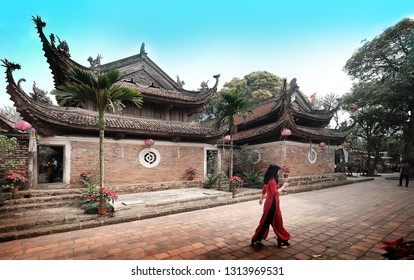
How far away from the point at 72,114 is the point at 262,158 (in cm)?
1014

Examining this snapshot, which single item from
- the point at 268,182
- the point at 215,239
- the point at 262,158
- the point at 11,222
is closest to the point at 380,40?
the point at 262,158

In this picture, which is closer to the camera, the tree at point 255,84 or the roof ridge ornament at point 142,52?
the roof ridge ornament at point 142,52

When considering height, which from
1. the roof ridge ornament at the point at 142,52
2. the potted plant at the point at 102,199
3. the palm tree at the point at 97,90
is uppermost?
the roof ridge ornament at the point at 142,52

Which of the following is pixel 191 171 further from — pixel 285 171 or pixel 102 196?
pixel 102 196

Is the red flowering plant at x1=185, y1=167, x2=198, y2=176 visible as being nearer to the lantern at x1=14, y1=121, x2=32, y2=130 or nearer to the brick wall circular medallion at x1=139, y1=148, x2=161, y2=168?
the brick wall circular medallion at x1=139, y1=148, x2=161, y2=168

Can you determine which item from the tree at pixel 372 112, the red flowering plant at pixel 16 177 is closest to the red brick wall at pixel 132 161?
the red flowering plant at pixel 16 177

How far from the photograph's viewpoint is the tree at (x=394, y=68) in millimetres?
13219

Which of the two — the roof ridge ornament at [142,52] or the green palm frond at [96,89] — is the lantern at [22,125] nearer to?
the green palm frond at [96,89]

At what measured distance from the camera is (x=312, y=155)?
41.3 ft

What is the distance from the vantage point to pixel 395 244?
75.2 inches

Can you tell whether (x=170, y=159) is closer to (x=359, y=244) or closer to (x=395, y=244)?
(x=359, y=244)

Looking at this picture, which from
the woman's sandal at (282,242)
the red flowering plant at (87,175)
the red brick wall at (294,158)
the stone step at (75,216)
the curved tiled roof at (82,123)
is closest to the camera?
the woman's sandal at (282,242)

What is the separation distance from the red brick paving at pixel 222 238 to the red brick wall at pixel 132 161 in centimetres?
416

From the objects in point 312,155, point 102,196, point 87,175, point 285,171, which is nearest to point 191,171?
point 87,175
